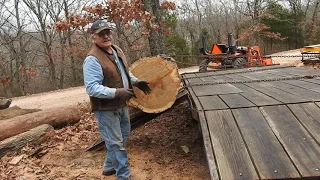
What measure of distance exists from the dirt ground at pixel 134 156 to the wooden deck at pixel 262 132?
1059 mm

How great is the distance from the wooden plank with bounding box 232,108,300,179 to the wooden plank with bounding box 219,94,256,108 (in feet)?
0.46

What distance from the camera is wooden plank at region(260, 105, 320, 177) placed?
8.93 ft

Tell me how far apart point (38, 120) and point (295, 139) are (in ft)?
15.8

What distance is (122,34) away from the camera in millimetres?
13523

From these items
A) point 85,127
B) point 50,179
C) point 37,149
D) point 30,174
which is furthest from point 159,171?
point 85,127

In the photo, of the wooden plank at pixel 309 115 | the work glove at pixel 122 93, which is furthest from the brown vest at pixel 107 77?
the wooden plank at pixel 309 115

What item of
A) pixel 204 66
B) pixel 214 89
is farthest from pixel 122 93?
pixel 204 66

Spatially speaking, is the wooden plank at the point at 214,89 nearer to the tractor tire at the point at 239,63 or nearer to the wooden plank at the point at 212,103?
the wooden plank at the point at 212,103

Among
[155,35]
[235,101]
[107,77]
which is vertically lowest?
[235,101]

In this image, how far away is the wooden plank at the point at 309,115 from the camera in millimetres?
3191

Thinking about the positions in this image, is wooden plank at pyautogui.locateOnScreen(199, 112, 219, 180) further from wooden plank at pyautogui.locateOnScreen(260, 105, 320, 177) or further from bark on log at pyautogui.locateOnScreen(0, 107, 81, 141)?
bark on log at pyautogui.locateOnScreen(0, 107, 81, 141)

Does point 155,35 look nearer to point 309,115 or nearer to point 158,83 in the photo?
point 158,83

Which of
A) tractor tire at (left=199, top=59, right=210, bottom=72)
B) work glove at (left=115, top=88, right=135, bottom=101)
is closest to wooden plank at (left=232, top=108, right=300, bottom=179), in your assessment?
work glove at (left=115, top=88, right=135, bottom=101)

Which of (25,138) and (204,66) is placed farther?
(204,66)
